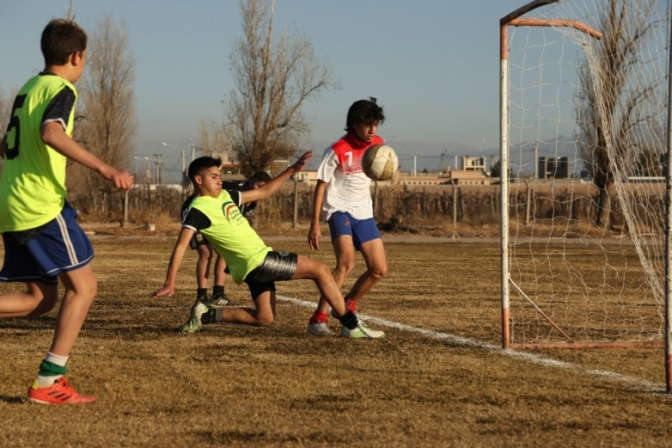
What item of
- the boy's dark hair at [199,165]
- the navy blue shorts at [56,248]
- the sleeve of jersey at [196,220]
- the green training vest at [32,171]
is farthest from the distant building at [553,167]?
the green training vest at [32,171]

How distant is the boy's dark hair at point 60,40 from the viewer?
534 cm

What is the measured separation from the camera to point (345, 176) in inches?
343

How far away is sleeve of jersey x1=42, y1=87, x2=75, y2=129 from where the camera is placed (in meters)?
5.18

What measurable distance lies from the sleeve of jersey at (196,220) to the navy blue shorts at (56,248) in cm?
212

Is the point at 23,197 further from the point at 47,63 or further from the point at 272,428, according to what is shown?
the point at 272,428

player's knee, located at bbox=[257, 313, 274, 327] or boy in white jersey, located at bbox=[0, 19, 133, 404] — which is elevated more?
boy in white jersey, located at bbox=[0, 19, 133, 404]

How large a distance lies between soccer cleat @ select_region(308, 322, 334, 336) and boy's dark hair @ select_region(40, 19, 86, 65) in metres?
3.81

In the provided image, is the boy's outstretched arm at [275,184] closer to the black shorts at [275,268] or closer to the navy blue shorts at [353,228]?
the black shorts at [275,268]

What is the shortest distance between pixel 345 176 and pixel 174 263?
213 cm

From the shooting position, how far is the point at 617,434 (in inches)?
188

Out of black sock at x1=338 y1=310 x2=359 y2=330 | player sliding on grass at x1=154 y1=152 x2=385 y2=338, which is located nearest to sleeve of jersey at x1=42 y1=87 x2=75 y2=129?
player sliding on grass at x1=154 y1=152 x2=385 y2=338

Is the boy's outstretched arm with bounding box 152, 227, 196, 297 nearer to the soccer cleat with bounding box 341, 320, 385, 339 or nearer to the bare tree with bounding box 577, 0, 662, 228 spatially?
the soccer cleat with bounding box 341, 320, 385, 339

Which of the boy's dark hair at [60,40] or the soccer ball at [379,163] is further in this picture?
the soccer ball at [379,163]

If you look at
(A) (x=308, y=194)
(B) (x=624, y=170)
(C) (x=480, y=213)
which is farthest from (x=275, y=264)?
(A) (x=308, y=194)
